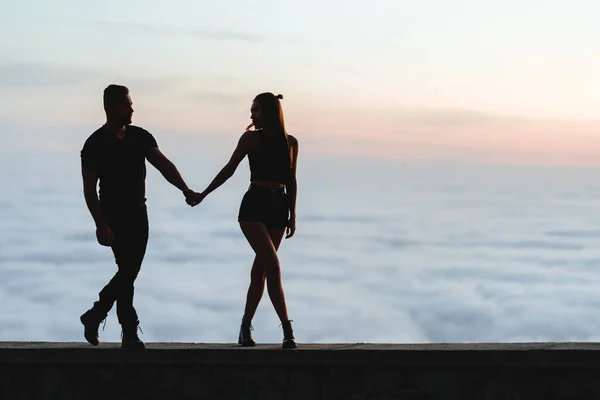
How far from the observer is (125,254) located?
31.8 feet

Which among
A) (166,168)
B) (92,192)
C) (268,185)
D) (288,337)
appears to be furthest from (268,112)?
(288,337)

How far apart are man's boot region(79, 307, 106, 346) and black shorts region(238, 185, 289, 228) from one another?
137cm

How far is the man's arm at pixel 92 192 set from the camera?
31.3ft

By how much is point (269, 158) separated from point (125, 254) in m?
1.33

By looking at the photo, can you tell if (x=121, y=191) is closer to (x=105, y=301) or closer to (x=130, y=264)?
(x=130, y=264)

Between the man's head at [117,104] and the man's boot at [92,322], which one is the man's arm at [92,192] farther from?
the man's boot at [92,322]

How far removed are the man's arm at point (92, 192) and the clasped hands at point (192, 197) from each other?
2.65 ft

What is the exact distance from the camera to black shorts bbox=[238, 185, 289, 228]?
9570mm

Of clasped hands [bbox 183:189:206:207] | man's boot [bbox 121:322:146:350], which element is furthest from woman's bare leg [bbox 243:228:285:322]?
man's boot [bbox 121:322:146:350]
